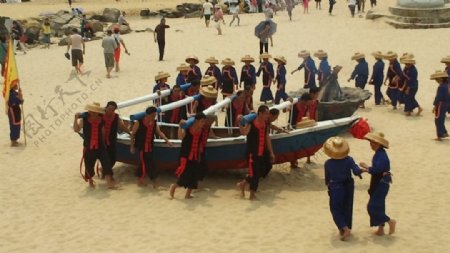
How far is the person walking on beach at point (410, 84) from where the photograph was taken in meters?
14.2

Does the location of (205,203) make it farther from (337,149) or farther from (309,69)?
(309,69)

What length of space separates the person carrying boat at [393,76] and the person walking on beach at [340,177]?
7.27 m

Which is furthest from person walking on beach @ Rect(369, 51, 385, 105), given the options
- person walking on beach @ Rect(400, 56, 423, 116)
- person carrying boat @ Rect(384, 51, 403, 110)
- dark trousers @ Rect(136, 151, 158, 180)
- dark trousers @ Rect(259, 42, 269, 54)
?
dark trousers @ Rect(136, 151, 158, 180)

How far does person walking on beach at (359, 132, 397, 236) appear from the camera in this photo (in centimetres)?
789

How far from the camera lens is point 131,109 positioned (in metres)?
15.8

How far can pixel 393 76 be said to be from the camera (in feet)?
48.8

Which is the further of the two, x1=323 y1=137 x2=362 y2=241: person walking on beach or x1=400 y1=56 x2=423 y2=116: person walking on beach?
x1=400 y1=56 x2=423 y2=116: person walking on beach

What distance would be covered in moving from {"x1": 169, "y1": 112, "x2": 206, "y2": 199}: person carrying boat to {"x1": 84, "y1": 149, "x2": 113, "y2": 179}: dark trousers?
1332mm

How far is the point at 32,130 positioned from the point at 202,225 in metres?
7.04

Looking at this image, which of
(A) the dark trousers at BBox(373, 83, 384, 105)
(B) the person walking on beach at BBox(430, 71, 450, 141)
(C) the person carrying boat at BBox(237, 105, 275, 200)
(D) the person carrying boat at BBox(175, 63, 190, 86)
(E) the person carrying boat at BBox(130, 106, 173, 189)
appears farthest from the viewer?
(A) the dark trousers at BBox(373, 83, 384, 105)

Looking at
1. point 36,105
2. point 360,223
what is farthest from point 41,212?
point 36,105

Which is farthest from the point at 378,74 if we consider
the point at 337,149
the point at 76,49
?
the point at 76,49

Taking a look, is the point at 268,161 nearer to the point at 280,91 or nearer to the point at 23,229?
the point at 23,229

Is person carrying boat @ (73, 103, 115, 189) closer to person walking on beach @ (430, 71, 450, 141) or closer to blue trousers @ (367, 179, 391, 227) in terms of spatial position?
blue trousers @ (367, 179, 391, 227)
